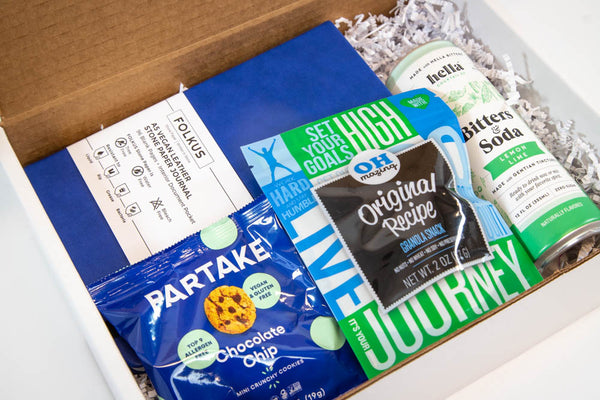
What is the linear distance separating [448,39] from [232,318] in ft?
2.01

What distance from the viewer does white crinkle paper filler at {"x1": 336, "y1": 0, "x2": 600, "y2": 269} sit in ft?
2.66

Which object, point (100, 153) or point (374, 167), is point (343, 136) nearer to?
point (374, 167)

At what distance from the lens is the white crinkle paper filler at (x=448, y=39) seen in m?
0.81

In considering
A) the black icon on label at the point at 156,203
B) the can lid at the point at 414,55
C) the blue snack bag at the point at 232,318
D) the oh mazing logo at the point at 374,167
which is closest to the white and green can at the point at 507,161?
the can lid at the point at 414,55

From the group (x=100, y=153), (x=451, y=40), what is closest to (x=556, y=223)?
(x=451, y=40)

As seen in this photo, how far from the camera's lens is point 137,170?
0.78 metres

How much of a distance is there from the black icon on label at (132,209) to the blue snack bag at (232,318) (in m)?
0.11

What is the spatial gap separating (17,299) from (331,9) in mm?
672

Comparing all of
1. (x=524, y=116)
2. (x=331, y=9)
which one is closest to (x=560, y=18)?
(x=524, y=116)

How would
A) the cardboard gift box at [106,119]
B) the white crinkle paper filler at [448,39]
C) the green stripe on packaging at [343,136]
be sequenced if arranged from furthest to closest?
the white crinkle paper filler at [448,39], the green stripe on packaging at [343,136], the cardboard gift box at [106,119]

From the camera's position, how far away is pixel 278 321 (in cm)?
65

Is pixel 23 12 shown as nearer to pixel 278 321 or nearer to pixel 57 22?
pixel 57 22

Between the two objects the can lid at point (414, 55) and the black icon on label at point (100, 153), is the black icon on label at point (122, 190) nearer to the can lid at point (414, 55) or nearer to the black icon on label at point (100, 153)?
the black icon on label at point (100, 153)

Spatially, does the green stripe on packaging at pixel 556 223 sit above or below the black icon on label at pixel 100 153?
below
